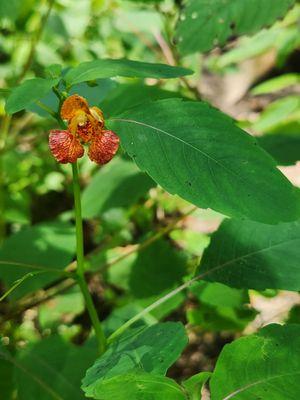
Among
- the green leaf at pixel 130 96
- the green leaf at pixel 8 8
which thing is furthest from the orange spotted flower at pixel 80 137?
the green leaf at pixel 8 8

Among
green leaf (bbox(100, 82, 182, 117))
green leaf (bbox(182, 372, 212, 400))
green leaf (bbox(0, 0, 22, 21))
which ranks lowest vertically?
green leaf (bbox(182, 372, 212, 400))

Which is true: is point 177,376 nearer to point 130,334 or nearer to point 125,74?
point 130,334

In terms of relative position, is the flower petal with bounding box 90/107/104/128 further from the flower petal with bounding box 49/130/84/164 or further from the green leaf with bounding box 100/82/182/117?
the green leaf with bounding box 100/82/182/117

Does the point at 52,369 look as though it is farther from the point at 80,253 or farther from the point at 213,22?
the point at 213,22

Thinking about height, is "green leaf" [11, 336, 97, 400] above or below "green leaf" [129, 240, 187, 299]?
below

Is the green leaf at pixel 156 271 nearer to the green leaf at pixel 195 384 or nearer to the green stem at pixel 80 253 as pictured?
the green stem at pixel 80 253

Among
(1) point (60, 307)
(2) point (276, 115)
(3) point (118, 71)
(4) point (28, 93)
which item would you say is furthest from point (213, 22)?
(1) point (60, 307)

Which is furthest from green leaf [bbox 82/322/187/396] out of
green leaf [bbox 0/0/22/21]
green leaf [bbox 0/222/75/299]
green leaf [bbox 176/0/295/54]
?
green leaf [bbox 0/0/22/21]
